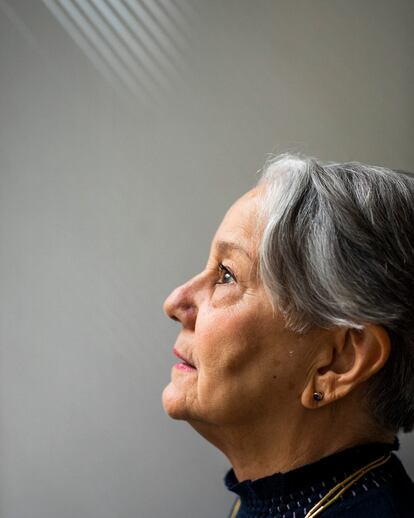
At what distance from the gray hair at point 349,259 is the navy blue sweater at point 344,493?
81 mm

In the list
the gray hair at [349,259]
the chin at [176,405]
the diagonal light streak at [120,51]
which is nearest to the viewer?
the gray hair at [349,259]

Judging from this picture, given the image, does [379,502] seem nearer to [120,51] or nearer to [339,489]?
[339,489]

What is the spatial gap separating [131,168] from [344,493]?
0.89 m

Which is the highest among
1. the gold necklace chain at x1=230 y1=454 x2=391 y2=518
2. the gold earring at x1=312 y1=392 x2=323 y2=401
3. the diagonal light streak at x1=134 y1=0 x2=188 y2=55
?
the diagonal light streak at x1=134 y1=0 x2=188 y2=55

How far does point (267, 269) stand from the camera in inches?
42.4

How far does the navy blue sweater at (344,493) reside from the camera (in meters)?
1.06

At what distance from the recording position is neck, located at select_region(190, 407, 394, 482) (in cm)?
111

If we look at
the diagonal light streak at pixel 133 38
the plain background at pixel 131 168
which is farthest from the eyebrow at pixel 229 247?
the diagonal light streak at pixel 133 38

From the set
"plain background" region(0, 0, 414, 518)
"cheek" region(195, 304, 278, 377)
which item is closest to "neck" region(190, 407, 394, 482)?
"cheek" region(195, 304, 278, 377)

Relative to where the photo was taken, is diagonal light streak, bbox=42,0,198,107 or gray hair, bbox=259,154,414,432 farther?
diagonal light streak, bbox=42,0,198,107

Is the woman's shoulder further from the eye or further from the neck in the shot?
the eye

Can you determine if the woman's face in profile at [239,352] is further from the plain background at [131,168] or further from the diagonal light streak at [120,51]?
the diagonal light streak at [120,51]

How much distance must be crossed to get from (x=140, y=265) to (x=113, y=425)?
15.5 inches

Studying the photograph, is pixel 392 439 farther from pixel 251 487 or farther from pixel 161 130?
pixel 161 130
